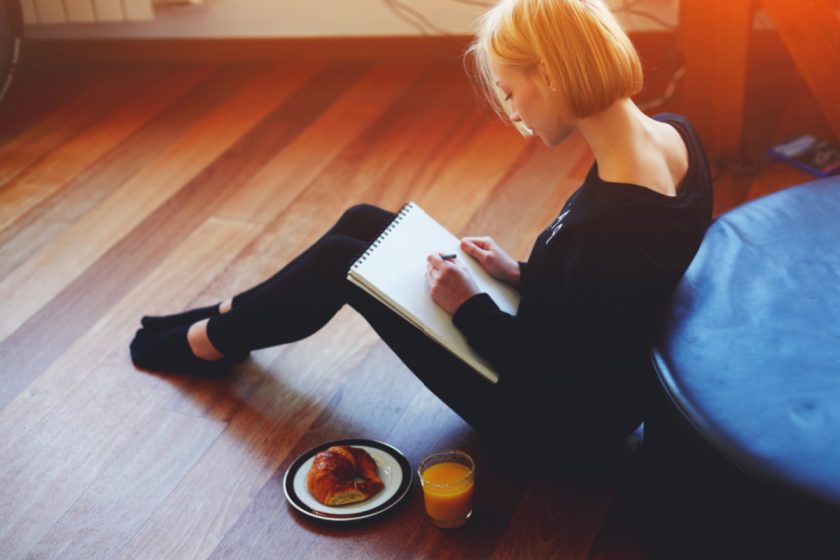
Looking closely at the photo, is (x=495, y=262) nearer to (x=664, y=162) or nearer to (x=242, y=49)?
(x=664, y=162)

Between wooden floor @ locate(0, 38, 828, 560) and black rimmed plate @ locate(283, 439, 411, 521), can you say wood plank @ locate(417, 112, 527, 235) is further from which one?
black rimmed plate @ locate(283, 439, 411, 521)

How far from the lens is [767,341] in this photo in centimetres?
146

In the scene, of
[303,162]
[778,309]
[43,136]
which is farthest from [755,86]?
[43,136]

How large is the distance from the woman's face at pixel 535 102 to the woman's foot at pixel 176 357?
84 cm

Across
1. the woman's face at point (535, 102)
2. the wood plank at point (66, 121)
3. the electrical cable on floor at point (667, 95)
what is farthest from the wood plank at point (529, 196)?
the wood plank at point (66, 121)

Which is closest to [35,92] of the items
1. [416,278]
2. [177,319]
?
[177,319]

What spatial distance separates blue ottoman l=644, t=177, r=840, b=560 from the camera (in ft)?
4.21

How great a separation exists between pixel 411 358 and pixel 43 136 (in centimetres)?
191

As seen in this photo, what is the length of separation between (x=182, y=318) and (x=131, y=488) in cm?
43

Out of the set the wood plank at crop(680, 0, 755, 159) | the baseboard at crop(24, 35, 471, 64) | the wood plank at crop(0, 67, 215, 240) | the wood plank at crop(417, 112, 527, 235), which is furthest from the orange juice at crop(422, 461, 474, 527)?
the baseboard at crop(24, 35, 471, 64)

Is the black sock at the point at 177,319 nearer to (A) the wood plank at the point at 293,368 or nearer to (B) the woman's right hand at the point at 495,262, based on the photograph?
(A) the wood plank at the point at 293,368

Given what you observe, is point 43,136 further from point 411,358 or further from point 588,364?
point 588,364

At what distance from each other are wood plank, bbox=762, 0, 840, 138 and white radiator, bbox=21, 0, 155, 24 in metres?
1.94

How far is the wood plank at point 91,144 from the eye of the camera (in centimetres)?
286
